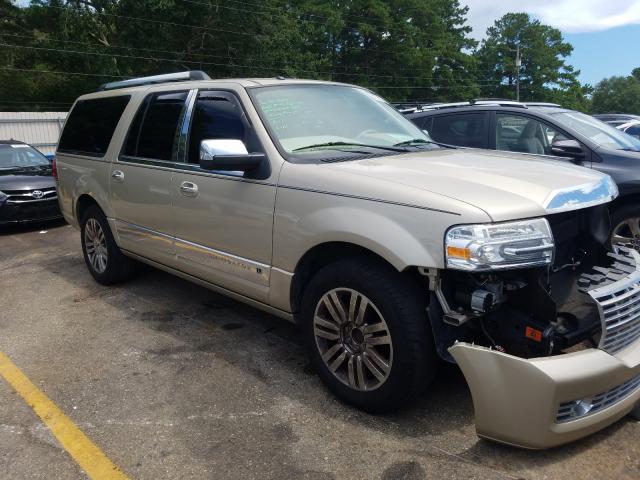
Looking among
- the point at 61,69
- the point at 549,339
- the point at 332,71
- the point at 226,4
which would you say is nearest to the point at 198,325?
the point at 549,339

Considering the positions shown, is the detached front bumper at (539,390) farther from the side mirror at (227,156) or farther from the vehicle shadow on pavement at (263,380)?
the side mirror at (227,156)

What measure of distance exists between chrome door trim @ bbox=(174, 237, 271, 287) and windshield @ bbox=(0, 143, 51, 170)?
7.15 m

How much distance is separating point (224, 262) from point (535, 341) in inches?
84.4

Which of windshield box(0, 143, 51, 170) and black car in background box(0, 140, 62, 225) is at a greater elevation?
windshield box(0, 143, 51, 170)

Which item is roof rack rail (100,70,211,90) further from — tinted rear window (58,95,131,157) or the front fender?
the front fender

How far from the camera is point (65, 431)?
3100mm

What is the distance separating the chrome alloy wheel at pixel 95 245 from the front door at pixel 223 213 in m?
1.59

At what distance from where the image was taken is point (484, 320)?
9.18 feet

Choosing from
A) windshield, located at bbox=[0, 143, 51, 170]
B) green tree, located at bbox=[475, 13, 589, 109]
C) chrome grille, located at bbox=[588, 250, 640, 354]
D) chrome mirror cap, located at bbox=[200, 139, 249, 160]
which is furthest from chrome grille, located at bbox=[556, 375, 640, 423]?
green tree, located at bbox=[475, 13, 589, 109]

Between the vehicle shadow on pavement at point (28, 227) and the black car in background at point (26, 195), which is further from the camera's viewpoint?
the vehicle shadow on pavement at point (28, 227)

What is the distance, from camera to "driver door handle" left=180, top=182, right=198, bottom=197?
4.04 meters

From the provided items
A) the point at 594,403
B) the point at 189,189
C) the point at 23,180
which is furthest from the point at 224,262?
the point at 23,180

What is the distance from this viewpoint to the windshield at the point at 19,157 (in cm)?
1003

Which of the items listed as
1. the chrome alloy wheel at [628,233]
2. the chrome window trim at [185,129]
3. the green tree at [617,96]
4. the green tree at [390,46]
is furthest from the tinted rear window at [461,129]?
the green tree at [617,96]
